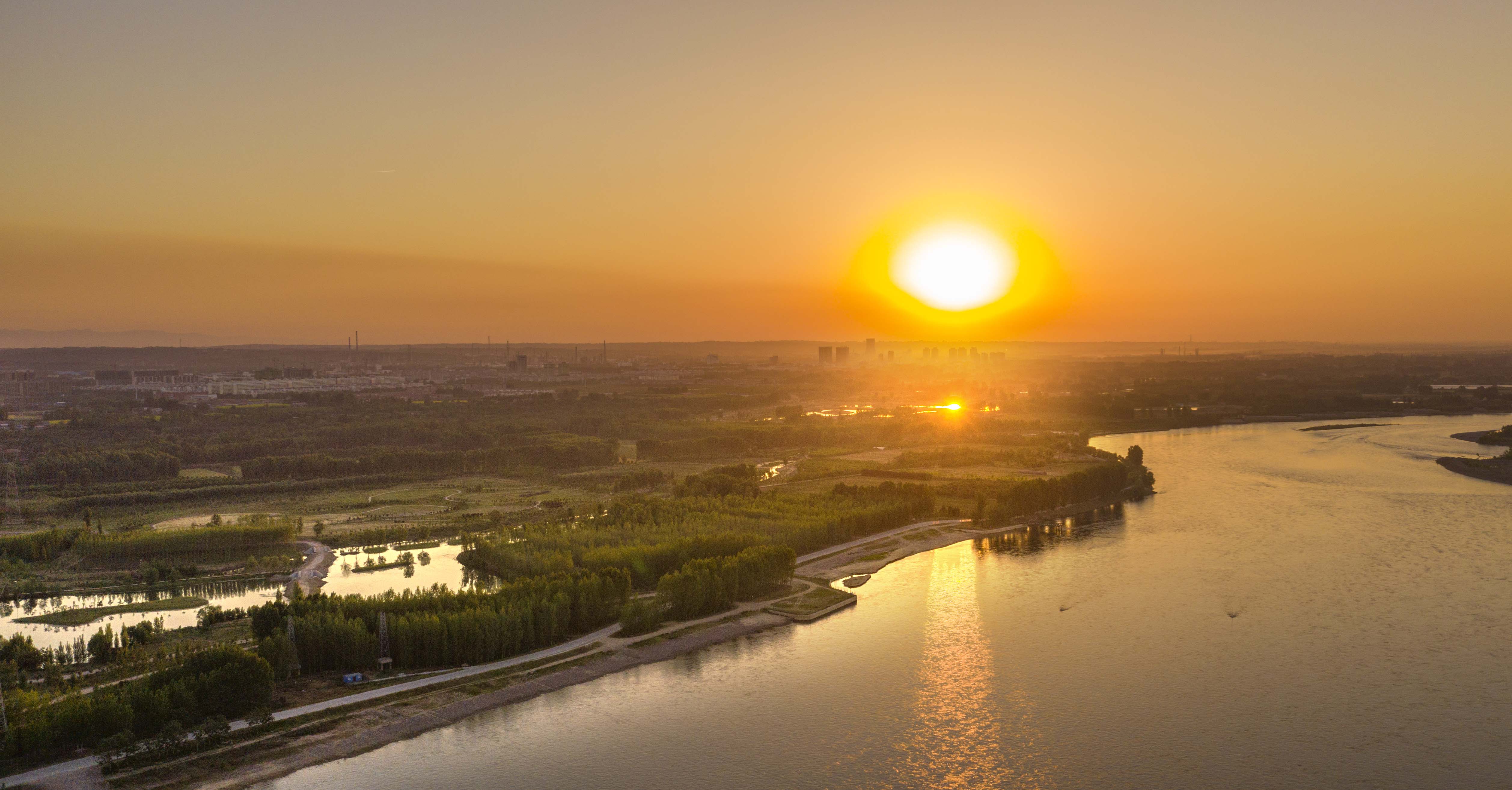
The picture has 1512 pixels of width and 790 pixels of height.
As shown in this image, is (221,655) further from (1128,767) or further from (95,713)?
(1128,767)

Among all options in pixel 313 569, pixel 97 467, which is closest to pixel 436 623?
pixel 313 569

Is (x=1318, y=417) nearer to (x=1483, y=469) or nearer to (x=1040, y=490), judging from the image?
(x=1483, y=469)

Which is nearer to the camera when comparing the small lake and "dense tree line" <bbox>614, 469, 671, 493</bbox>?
the small lake

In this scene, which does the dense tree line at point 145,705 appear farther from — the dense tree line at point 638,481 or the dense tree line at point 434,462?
the dense tree line at point 434,462

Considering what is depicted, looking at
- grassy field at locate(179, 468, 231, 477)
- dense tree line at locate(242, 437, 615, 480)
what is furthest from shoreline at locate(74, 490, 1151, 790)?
grassy field at locate(179, 468, 231, 477)

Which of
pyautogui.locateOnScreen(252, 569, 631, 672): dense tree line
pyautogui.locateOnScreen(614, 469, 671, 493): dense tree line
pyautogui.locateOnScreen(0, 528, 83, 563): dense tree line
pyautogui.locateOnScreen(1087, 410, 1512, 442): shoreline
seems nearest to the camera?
pyautogui.locateOnScreen(252, 569, 631, 672): dense tree line

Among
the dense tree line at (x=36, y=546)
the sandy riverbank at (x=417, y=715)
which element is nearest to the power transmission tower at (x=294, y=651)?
the sandy riverbank at (x=417, y=715)

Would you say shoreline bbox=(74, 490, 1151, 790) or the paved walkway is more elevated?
the paved walkway

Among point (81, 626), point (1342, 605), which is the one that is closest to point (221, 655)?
point (81, 626)

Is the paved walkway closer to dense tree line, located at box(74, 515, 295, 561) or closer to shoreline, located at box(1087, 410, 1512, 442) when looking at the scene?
dense tree line, located at box(74, 515, 295, 561)
